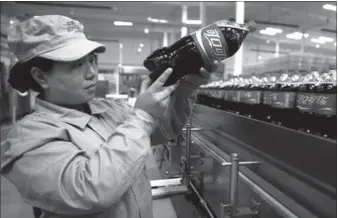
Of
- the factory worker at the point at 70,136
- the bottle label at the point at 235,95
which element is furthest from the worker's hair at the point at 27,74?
the bottle label at the point at 235,95

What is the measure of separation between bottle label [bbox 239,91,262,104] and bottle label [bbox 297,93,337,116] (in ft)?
0.85

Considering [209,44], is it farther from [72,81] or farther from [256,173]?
[256,173]

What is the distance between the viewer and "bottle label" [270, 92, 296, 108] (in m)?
0.90

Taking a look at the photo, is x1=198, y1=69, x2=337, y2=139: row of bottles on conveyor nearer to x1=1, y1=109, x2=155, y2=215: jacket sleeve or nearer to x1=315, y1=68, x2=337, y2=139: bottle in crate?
x1=315, y1=68, x2=337, y2=139: bottle in crate

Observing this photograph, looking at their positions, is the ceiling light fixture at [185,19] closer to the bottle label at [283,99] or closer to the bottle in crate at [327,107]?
the bottle label at [283,99]

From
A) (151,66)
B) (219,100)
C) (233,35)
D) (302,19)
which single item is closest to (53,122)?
(151,66)

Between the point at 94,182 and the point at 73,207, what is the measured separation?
3.0 inches

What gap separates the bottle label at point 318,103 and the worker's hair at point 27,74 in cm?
71

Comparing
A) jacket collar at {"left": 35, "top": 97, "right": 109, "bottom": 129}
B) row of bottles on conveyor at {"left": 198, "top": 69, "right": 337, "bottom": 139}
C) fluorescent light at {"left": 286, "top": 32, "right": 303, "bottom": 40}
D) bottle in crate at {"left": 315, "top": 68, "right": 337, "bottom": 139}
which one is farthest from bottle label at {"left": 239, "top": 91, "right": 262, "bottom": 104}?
fluorescent light at {"left": 286, "top": 32, "right": 303, "bottom": 40}

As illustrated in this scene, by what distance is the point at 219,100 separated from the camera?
1.80m

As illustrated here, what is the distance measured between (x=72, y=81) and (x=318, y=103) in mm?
662

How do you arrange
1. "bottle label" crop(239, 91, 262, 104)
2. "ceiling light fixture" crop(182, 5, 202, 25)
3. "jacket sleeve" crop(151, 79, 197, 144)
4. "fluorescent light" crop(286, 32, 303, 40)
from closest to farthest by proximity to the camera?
"jacket sleeve" crop(151, 79, 197, 144)
"bottle label" crop(239, 91, 262, 104)
"ceiling light fixture" crop(182, 5, 202, 25)
"fluorescent light" crop(286, 32, 303, 40)

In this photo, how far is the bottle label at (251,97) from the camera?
1.13 m

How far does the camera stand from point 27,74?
0.81m
